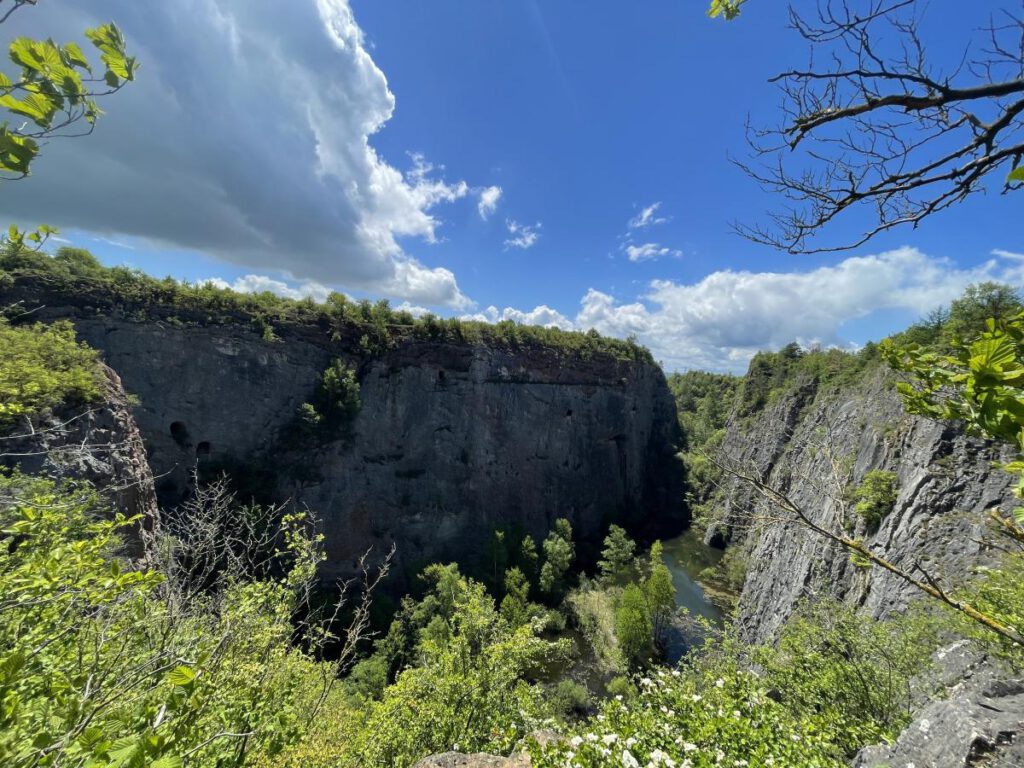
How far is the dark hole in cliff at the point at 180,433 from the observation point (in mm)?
26016

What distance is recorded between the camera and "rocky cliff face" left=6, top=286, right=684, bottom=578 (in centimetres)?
2570

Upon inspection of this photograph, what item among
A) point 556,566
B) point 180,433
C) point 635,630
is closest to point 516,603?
point 556,566

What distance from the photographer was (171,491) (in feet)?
82.9

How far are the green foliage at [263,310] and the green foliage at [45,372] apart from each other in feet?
18.9

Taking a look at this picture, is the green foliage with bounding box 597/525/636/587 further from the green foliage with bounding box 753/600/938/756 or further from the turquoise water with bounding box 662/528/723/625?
the green foliage with bounding box 753/600/938/756

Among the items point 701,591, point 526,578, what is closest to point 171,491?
point 526,578

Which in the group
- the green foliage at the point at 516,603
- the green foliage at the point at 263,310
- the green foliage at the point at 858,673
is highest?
the green foliage at the point at 263,310

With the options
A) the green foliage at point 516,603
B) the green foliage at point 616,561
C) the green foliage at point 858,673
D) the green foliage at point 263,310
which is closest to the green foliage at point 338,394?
the green foliage at point 263,310

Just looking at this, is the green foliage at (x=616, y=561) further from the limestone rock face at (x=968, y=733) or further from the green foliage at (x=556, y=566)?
the limestone rock face at (x=968, y=733)

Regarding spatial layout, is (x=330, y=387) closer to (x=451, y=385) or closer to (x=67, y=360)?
(x=451, y=385)

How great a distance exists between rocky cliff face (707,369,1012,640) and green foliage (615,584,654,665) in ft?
17.8

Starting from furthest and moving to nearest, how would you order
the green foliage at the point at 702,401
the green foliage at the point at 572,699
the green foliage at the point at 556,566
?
the green foliage at the point at 702,401 → the green foliage at the point at 556,566 → the green foliage at the point at 572,699

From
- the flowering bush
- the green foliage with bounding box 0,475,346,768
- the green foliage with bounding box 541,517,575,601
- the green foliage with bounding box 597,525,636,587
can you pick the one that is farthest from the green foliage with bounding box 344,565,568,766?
the green foliage with bounding box 597,525,636,587

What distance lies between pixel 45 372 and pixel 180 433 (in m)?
16.0
